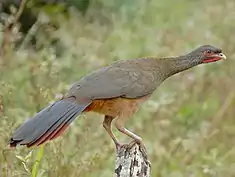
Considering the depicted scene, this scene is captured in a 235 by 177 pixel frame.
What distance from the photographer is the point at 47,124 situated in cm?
412

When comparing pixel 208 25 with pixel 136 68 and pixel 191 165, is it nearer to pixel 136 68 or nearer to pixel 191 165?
pixel 191 165

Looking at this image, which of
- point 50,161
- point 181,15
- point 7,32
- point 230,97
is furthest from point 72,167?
point 181,15

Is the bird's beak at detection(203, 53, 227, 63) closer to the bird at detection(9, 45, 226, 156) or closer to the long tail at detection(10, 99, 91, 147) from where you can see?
the bird at detection(9, 45, 226, 156)

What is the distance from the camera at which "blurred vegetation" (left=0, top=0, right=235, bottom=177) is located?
16.7 feet

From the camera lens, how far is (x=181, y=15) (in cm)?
845

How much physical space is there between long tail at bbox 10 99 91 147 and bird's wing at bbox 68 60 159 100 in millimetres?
68

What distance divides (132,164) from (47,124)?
1.50 ft

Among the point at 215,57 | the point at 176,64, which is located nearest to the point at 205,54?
the point at 215,57

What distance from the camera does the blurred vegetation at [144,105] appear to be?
16.7ft

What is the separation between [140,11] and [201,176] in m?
2.60

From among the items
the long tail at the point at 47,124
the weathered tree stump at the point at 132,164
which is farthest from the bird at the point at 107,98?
the weathered tree stump at the point at 132,164

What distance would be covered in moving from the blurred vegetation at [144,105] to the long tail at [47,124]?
30cm

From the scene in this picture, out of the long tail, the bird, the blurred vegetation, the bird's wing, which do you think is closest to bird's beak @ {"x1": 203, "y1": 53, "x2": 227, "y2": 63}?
the bird

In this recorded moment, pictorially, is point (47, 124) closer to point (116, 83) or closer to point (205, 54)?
point (116, 83)
